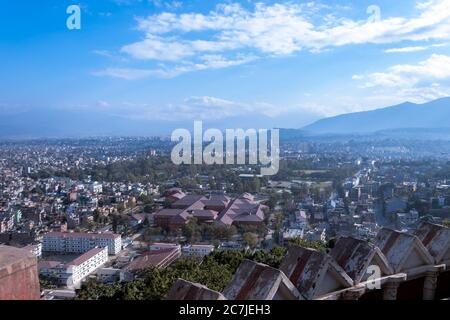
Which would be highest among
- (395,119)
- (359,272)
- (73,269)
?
(395,119)

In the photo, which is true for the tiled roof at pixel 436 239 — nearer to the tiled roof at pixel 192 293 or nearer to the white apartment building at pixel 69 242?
the tiled roof at pixel 192 293

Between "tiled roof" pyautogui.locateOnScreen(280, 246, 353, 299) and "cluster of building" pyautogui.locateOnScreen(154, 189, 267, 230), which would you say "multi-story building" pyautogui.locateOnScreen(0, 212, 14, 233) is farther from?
"tiled roof" pyautogui.locateOnScreen(280, 246, 353, 299)

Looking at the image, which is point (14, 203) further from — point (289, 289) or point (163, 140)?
point (163, 140)

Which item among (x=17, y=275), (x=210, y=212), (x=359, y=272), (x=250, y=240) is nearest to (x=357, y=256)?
(x=359, y=272)

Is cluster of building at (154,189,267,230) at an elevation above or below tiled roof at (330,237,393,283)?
below

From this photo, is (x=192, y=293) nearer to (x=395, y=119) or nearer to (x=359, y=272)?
(x=359, y=272)

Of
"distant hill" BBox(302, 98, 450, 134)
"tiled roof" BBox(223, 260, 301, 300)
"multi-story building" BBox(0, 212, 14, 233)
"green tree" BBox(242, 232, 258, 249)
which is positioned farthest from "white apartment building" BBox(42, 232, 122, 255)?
"distant hill" BBox(302, 98, 450, 134)

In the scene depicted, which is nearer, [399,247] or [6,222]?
[399,247]
